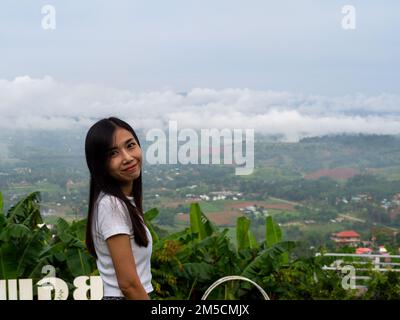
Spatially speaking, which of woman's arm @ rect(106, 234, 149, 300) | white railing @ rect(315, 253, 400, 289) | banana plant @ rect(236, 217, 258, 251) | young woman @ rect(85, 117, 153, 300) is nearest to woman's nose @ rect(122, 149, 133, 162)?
young woman @ rect(85, 117, 153, 300)

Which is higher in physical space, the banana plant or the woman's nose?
the woman's nose

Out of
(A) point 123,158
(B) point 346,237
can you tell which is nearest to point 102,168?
(A) point 123,158

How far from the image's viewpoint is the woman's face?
194 cm

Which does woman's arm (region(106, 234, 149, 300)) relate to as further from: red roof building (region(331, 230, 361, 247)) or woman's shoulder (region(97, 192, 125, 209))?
red roof building (region(331, 230, 361, 247))

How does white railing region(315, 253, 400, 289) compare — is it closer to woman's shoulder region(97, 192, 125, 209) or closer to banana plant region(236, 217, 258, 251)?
banana plant region(236, 217, 258, 251)

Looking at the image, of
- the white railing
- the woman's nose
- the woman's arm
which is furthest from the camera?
the white railing

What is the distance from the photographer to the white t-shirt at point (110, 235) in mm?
1845

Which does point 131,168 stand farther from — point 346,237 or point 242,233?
point 346,237

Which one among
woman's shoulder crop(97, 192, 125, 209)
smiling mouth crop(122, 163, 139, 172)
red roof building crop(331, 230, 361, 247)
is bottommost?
red roof building crop(331, 230, 361, 247)

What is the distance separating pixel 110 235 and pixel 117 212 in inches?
2.6

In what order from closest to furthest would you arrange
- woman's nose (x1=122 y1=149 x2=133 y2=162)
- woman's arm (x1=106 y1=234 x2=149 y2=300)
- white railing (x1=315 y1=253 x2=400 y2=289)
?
woman's arm (x1=106 y1=234 x2=149 y2=300) → woman's nose (x1=122 y1=149 x2=133 y2=162) → white railing (x1=315 y1=253 x2=400 y2=289)

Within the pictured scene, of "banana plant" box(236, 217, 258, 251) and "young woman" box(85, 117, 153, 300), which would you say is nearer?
"young woman" box(85, 117, 153, 300)

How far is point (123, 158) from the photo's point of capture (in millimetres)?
1939
